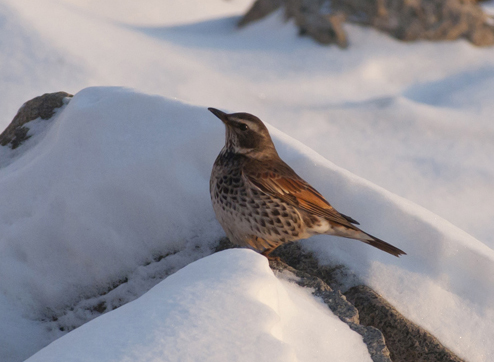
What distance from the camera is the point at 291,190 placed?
11.1 ft

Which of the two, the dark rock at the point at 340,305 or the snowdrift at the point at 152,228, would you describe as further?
the snowdrift at the point at 152,228

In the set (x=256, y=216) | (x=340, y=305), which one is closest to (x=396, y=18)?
(x=256, y=216)

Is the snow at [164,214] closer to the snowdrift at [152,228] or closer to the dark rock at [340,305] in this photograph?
the snowdrift at [152,228]

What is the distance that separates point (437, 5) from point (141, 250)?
9.44m

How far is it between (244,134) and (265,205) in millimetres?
527

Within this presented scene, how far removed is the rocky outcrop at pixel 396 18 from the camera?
10.4 m

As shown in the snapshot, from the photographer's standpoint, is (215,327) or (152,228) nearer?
(215,327)

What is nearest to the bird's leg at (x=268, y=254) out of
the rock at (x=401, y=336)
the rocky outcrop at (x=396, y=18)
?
the rock at (x=401, y=336)

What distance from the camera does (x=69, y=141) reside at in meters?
4.08

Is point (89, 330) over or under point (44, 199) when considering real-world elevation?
under

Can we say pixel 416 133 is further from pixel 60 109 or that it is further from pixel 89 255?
pixel 89 255

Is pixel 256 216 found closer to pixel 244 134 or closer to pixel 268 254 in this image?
pixel 268 254

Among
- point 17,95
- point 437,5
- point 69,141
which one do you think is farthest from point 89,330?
point 437,5

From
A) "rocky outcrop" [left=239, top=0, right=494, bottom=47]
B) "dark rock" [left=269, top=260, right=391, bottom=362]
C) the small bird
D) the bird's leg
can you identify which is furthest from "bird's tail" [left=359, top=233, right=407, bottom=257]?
"rocky outcrop" [left=239, top=0, right=494, bottom=47]
